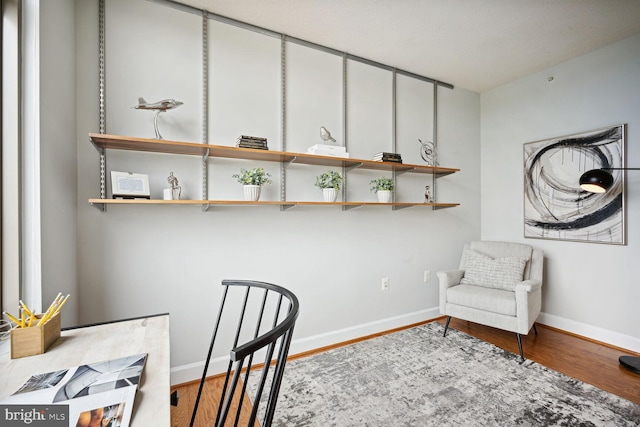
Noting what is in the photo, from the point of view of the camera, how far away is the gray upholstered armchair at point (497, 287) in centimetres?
234

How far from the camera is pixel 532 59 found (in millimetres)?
2797

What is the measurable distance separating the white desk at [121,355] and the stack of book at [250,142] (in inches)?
46.4

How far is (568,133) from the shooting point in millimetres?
2832

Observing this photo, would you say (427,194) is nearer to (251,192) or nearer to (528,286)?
(528,286)

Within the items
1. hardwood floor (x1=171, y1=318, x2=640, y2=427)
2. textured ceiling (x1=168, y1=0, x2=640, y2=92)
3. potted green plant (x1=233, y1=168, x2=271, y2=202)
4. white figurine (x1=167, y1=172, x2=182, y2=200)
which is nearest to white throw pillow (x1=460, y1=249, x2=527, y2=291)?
hardwood floor (x1=171, y1=318, x2=640, y2=427)

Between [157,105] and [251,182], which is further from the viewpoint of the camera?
[251,182]

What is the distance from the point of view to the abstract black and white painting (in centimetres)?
254

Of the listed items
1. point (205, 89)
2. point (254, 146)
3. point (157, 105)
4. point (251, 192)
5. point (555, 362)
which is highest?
point (205, 89)

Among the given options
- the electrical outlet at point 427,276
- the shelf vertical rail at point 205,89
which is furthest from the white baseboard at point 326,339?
the shelf vertical rail at point 205,89

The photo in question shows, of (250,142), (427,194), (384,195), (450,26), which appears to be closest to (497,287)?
(427,194)

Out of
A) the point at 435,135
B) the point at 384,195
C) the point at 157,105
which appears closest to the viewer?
the point at 157,105

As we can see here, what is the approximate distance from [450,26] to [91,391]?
2889 millimetres

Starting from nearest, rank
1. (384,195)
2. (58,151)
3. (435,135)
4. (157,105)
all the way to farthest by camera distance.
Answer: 1. (58,151)
2. (157,105)
3. (384,195)
4. (435,135)

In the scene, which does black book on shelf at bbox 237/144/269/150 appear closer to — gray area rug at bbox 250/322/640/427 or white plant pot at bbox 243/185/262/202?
white plant pot at bbox 243/185/262/202
